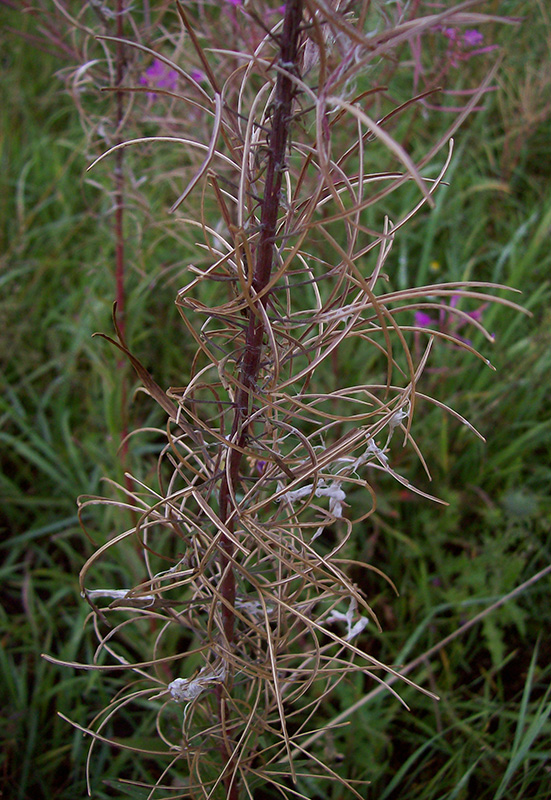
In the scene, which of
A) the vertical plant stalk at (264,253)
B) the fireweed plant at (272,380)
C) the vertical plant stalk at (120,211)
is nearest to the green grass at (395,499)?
the vertical plant stalk at (120,211)

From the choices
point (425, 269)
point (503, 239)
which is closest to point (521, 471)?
point (425, 269)

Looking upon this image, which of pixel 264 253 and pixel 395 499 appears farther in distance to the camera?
pixel 395 499

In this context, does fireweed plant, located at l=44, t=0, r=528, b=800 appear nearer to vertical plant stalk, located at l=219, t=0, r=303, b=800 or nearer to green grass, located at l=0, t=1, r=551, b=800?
vertical plant stalk, located at l=219, t=0, r=303, b=800

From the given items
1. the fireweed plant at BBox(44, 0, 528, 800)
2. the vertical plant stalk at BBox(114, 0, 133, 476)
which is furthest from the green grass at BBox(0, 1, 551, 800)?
the fireweed plant at BBox(44, 0, 528, 800)

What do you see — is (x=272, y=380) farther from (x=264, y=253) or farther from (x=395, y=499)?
(x=395, y=499)

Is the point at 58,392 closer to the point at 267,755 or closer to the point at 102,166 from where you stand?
the point at 102,166

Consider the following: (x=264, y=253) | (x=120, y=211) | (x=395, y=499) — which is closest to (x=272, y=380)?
(x=264, y=253)
